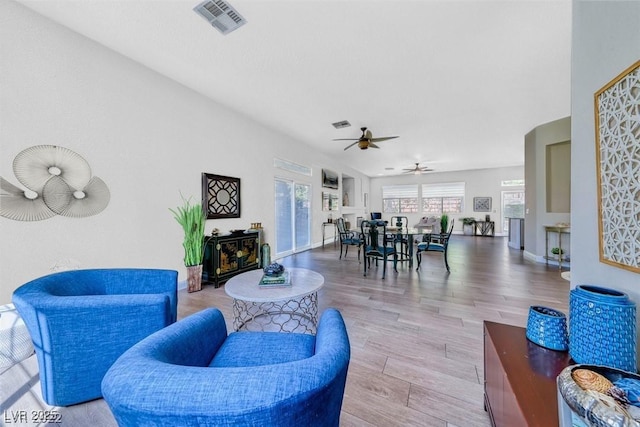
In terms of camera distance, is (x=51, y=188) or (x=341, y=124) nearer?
(x=51, y=188)

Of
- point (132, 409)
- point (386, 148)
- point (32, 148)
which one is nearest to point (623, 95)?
point (132, 409)

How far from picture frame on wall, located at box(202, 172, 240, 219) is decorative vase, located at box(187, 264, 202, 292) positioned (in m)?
0.89

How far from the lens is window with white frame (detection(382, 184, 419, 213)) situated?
11.1m

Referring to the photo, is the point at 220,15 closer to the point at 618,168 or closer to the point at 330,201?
the point at 618,168

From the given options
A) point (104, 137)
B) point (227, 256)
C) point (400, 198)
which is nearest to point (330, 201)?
→ point (227, 256)

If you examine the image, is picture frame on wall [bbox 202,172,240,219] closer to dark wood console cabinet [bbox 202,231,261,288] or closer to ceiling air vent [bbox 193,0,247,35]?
dark wood console cabinet [bbox 202,231,261,288]

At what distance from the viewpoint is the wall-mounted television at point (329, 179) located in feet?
24.5

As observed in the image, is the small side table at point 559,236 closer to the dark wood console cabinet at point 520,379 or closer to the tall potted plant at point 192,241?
the dark wood console cabinet at point 520,379

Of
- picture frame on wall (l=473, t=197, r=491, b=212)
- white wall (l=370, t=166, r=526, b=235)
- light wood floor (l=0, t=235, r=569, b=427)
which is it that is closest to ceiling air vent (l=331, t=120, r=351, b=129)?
light wood floor (l=0, t=235, r=569, b=427)

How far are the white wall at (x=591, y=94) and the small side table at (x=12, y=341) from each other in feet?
10.6

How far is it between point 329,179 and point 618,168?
6.94 meters

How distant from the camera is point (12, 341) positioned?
146cm

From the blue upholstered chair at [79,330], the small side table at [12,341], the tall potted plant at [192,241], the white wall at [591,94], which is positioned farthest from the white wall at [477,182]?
the small side table at [12,341]

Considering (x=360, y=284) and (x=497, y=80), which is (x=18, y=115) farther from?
(x=497, y=80)
